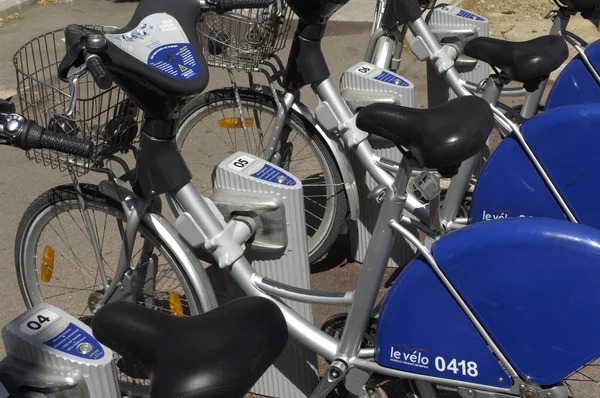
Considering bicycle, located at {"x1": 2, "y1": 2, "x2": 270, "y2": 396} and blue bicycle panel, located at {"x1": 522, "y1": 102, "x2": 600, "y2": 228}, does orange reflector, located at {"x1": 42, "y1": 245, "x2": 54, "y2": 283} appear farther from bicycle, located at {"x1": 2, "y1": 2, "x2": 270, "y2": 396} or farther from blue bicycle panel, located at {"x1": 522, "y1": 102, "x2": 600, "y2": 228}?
blue bicycle panel, located at {"x1": 522, "y1": 102, "x2": 600, "y2": 228}

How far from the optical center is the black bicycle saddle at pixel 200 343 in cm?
156

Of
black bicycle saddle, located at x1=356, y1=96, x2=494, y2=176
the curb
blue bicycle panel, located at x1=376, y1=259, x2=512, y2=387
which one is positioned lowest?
the curb

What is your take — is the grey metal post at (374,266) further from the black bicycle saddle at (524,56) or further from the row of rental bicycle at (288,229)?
the black bicycle saddle at (524,56)

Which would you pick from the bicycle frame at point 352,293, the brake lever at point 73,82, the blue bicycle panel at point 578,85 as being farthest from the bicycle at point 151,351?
the blue bicycle panel at point 578,85

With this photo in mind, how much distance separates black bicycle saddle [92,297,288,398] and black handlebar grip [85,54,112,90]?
26.2 inches

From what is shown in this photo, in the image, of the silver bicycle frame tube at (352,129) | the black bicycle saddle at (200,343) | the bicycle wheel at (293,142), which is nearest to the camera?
the black bicycle saddle at (200,343)

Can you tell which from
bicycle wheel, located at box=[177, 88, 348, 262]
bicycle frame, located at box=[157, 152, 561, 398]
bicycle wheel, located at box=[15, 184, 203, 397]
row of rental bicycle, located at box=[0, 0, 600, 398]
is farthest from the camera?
bicycle wheel, located at box=[177, 88, 348, 262]

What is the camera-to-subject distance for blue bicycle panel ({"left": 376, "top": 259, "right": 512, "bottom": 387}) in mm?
2297

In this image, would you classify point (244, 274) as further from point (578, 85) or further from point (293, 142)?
point (578, 85)

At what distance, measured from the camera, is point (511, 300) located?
222 cm

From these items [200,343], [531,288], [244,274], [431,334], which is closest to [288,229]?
[244,274]

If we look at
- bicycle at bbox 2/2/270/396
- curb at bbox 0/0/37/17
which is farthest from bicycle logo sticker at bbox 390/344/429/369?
curb at bbox 0/0/37/17

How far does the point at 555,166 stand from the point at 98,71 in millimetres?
1748

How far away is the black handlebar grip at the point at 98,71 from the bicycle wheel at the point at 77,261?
0.71 meters
